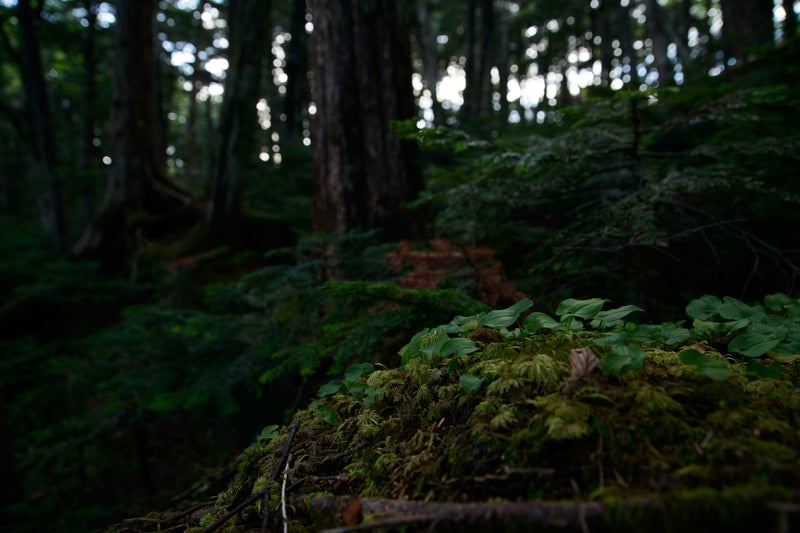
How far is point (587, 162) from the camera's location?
2641mm

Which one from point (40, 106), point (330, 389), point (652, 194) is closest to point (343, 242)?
point (330, 389)

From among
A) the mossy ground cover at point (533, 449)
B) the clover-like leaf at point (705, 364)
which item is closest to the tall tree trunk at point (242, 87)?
the mossy ground cover at point (533, 449)

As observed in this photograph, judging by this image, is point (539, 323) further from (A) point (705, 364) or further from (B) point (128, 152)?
(B) point (128, 152)

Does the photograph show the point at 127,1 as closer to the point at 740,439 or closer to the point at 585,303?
the point at 585,303

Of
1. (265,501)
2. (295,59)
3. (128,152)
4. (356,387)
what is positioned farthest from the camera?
(295,59)

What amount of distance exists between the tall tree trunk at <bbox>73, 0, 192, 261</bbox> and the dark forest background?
4 centimetres

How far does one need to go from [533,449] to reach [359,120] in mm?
3832

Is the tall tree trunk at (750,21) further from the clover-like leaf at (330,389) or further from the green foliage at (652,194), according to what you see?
the clover-like leaf at (330,389)

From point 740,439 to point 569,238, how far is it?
1561mm

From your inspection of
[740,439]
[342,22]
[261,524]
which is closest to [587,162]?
[740,439]

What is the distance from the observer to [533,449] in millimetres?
1009

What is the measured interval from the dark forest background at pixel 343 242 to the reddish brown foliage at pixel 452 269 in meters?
0.02

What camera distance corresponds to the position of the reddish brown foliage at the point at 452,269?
2.51m

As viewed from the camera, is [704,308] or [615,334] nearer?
[615,334]
